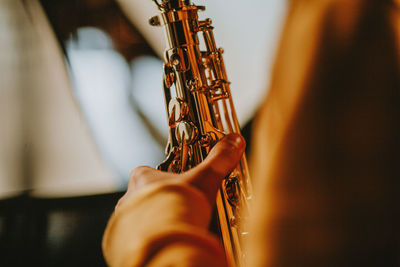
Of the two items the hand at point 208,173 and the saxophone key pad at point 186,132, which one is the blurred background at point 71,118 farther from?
the hand at point 208,173

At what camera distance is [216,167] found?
16.3 inches

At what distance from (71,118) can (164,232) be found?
1.08 metres

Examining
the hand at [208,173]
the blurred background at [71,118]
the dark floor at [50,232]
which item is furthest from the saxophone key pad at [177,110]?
the dark floor at [50,232]

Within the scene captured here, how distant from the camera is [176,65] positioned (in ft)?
2.00

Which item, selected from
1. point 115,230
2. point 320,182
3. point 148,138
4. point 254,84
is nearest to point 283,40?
point 320,182

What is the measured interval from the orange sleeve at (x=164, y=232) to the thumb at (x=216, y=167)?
3 cm

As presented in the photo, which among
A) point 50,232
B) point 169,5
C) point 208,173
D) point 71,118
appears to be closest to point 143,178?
point 208,173

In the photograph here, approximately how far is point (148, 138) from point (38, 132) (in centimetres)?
40

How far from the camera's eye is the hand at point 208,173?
384 mm

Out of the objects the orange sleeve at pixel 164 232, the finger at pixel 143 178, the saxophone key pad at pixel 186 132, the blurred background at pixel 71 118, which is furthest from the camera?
the blurred background at pixel 71 118

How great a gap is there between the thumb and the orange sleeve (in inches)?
1.2

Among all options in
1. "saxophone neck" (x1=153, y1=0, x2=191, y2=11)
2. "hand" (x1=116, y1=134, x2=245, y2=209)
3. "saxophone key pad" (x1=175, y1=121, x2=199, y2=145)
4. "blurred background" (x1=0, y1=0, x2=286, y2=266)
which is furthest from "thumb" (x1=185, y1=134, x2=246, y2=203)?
"blurred background" (x1=0, y1=0, x2=286, y2=266)

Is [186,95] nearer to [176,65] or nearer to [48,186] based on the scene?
[176,65]

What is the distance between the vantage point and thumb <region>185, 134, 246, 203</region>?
383mm
